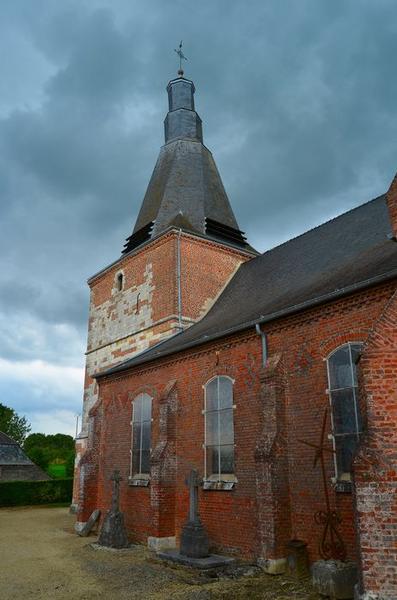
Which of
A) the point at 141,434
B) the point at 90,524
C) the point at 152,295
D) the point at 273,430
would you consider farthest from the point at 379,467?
the point at 152,295

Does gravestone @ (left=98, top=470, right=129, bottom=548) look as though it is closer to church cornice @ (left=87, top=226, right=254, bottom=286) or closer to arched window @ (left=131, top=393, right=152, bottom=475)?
arched window @ (left=131, top=393, right=152, bottom=475)

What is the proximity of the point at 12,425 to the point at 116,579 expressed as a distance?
63.5 meters

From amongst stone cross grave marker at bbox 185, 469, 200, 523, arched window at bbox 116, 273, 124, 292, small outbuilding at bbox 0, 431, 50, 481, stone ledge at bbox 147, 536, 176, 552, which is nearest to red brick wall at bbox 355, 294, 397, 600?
stone cross grave marker at bbox 185, 469, 200, 523

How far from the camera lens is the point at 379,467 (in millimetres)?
6836

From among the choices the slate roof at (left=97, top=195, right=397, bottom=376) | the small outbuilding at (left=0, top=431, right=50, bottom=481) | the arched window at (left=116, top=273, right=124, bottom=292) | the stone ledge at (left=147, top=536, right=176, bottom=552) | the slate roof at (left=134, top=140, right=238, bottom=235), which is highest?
the slate roof at (left=134, top=140, right=238, bottom=235)

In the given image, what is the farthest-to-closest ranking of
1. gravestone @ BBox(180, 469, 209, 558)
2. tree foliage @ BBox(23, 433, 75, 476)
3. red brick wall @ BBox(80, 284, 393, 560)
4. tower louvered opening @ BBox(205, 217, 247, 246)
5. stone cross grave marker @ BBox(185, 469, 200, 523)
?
tree foliage @ BBox(23, 433, 75, 476) → tower louvered opening @ BBox(205, 217, 247, 246) → stone cross grave marker @ BBox(185, 469, 200, 523) → gravestone @ BBox(180, 469, 209, 558) → red brick wall @ BBox(80, 284, 393, 560)

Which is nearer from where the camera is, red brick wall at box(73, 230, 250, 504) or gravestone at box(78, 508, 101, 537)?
Answer: gravestone at box(78, 508, 101, 537)

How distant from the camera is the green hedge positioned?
2845 cm

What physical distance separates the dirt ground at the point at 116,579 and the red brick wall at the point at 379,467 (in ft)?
5.09

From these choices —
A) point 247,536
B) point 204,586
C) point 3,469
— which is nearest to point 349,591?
point 204,586

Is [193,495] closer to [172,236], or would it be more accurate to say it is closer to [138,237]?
[172,236]

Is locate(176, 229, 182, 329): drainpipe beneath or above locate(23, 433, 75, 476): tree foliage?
above

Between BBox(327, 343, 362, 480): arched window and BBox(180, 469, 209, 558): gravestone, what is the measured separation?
350 cm

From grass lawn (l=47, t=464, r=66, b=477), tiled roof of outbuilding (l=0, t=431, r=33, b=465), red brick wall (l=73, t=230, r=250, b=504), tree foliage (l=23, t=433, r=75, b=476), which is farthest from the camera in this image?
tree foliage (l=23, t=433, r=75, b=476)
